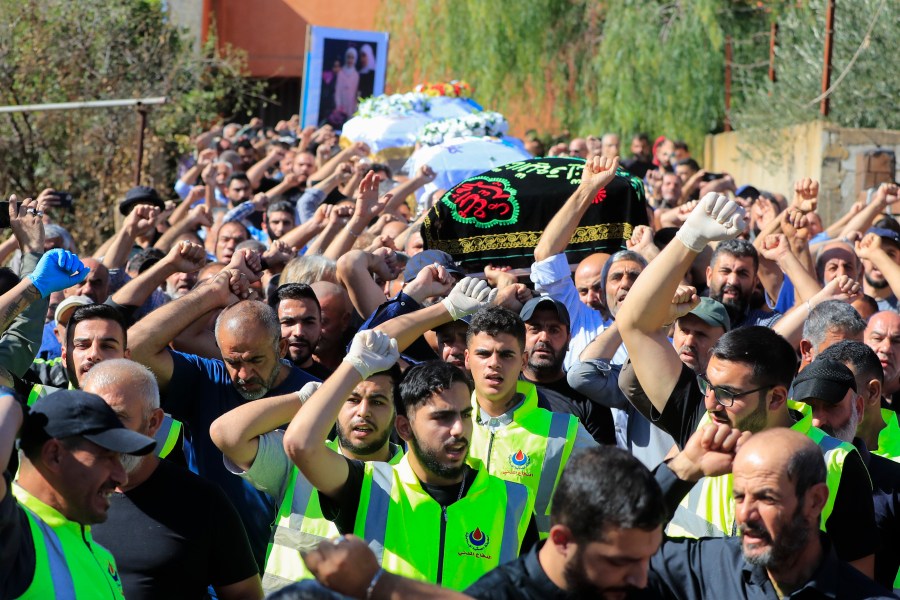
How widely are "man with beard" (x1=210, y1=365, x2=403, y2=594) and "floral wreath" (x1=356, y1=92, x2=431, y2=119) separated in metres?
10.6

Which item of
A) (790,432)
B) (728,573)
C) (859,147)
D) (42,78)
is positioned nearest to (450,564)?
(728,573)

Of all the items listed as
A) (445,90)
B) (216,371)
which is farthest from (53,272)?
(445,90)

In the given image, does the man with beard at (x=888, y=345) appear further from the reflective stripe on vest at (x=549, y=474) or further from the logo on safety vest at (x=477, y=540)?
the logo on safety vest at (x=477, y=540)

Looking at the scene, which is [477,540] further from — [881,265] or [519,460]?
[881,265]

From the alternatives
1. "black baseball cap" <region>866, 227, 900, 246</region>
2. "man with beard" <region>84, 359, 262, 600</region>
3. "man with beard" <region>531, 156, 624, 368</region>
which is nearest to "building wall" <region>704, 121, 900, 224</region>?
"black baseball cap" <region>866, 227, 900, 246</region>

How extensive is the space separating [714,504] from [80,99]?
13520mm

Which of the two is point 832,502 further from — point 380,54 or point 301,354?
point 380,54

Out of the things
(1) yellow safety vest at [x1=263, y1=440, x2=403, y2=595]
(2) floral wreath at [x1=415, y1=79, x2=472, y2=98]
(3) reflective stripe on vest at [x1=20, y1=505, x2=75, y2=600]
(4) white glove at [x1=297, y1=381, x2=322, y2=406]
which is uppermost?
(2) floral wreath at [x1=415, y1=79, x2=472, y2=98]

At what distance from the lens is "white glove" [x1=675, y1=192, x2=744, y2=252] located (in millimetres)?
5004

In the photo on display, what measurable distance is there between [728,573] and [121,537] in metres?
1.99

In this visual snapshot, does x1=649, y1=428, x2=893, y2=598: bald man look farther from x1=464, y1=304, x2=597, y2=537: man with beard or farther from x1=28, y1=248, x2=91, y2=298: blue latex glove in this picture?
x1=28, y1=248, x2=91, y2=298: blue latex glove

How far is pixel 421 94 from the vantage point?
1598 cm

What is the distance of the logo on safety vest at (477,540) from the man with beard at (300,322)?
2138mm

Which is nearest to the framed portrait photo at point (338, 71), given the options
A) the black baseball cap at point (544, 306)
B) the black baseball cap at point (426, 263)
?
the black baseball cap at point (426, 263)
